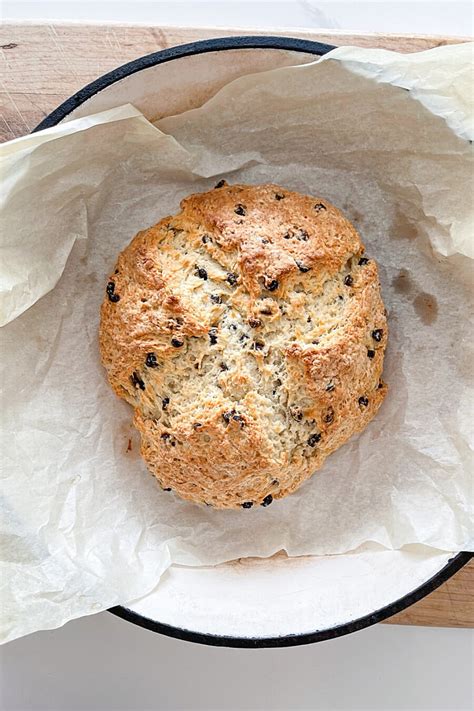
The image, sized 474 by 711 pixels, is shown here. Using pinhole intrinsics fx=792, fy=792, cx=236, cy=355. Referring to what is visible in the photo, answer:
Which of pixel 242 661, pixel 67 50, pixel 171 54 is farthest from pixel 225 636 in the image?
pixel 67 50

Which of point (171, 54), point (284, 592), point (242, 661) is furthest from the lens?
point (242, 661)

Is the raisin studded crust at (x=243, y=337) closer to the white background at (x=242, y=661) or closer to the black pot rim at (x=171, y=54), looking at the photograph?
the black pot rim at (x=171, y=54)

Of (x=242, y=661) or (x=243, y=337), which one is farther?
(x=242, y=661)

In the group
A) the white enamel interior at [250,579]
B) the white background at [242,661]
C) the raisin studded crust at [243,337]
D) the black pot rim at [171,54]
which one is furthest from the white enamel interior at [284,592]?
the black pot rim at [171,54]

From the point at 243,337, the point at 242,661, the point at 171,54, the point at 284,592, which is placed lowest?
the point at 242,661

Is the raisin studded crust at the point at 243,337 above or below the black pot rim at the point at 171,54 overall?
below

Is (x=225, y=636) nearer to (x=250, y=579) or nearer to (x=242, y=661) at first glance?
(x=250, y=579)
